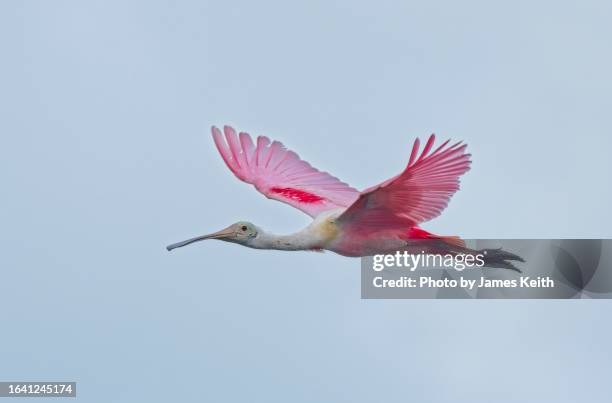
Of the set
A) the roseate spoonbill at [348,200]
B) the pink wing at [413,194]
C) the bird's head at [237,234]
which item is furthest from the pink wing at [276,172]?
the pink wing at [413,194]

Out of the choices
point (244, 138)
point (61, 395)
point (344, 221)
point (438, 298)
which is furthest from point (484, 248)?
point (61, 395)

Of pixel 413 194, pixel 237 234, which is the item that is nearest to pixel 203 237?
pixel 237 234

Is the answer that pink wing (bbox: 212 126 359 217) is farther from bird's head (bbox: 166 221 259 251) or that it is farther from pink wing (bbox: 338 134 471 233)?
pink wing (bbox: 338 134 471 233)

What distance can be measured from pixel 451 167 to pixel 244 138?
2.39 metres

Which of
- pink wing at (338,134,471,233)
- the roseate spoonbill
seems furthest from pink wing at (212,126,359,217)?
pink wing at (338,134,471,233)

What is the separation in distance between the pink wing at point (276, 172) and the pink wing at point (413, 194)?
1.15 metres

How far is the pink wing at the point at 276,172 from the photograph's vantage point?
1074 cm

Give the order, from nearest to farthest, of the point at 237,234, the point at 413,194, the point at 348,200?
the point at 413,194
the point at 237,234
the point at 348,200

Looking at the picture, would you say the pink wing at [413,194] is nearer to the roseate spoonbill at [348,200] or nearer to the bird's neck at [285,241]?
the roseate spoonbill at [348,200]

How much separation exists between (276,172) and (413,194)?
199cm

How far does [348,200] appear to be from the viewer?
10.7 metres

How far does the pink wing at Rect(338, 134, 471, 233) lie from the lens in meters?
8.89

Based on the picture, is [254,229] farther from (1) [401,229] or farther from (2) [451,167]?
(2) [451,167]

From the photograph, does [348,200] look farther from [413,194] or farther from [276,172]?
[413,194]
